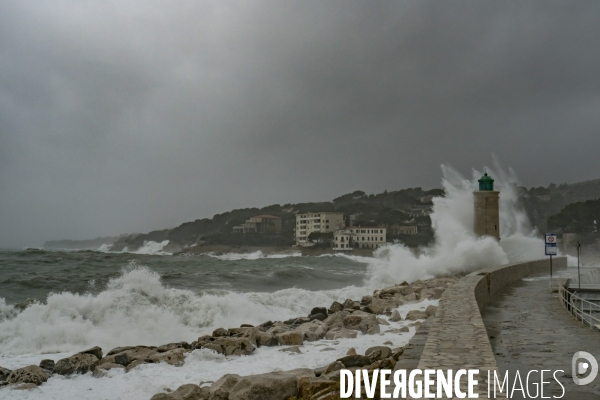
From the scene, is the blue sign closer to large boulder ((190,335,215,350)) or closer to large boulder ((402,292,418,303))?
large boulder ((402,292,418,303))

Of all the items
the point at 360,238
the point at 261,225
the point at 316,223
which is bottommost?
the point at 360,238

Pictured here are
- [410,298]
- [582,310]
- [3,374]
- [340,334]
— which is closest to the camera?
[3,374]

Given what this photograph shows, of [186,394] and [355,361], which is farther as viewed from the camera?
[355,361]

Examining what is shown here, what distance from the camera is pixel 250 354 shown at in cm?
895

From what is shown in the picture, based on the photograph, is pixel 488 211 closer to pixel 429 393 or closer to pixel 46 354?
pixel 46 354

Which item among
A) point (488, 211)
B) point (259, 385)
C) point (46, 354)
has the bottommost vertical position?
point (46, 354)

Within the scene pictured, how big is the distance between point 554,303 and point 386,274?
15.4m

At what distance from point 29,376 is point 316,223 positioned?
7663 cm

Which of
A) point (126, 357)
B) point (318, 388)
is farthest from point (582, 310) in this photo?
point (126, 357)

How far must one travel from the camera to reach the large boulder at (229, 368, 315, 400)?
19.0ft

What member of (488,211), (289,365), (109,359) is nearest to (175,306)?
(109,359)

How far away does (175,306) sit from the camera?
14.6 m

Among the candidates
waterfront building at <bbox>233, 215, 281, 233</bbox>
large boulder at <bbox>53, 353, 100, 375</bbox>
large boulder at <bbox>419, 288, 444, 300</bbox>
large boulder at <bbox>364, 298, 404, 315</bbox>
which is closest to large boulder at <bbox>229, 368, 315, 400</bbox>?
large boulder at <bbox>53, 353, 100, 375</bbox>

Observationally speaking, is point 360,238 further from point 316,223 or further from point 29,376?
point 29,376
